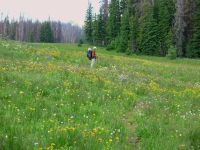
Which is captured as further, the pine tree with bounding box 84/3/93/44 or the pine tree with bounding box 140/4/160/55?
the pine tree with bounding box 84/3/93/44

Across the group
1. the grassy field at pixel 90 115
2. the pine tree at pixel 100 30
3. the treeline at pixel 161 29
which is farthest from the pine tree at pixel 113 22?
the grassy field at pixel 90 115

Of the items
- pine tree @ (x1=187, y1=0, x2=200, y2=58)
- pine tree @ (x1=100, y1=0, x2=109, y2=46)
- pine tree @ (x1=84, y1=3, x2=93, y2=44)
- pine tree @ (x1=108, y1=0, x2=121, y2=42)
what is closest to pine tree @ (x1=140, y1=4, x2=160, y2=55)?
pine tree @ (x1=187, y1=0, x2=200, y2=58)

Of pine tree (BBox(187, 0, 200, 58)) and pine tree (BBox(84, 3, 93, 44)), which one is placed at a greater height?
pine tree (BBox(84, 3, 93, 44))

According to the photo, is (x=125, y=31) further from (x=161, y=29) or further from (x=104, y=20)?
(x=104, y=20)

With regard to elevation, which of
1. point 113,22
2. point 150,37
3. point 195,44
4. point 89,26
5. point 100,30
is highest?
point 113,22

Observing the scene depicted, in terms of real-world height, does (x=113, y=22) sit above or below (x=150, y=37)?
above

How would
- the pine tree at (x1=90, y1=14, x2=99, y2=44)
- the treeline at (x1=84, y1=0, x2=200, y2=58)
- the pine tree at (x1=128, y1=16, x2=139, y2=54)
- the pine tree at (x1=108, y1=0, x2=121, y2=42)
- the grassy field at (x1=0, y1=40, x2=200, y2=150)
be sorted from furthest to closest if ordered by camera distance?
the pine tree at (x1=90, y1=14, x2=99, y2=44)
the pine tree at (x1=108, y1=0, x2=121, y2=42)
the pine tree at (x1=128, y1=16, x2=139, y2=54)
the treeline at (x1=84, y1=0, x2=200, y2=58)
the grassy field at (x1=0, y1=40, x2=200, y2=150)

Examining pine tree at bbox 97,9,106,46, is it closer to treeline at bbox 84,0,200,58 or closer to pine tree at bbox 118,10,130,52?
treeline at bbox 84,0,200,58

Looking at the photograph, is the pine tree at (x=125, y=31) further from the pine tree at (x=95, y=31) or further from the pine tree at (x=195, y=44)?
the pine tree at (x=195, y=44)

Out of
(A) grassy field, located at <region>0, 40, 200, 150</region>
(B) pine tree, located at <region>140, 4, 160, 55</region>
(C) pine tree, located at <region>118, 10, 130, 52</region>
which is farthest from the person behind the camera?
(C) pine tree, located at <region>118, 10, 130, 52</region>

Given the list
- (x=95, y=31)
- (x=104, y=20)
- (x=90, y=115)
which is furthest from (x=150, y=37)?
(x=90, y=115)

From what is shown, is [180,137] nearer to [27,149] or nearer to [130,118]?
[130,118]

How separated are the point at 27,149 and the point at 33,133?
1.32 metres

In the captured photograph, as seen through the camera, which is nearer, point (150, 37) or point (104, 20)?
point (150, 37)
